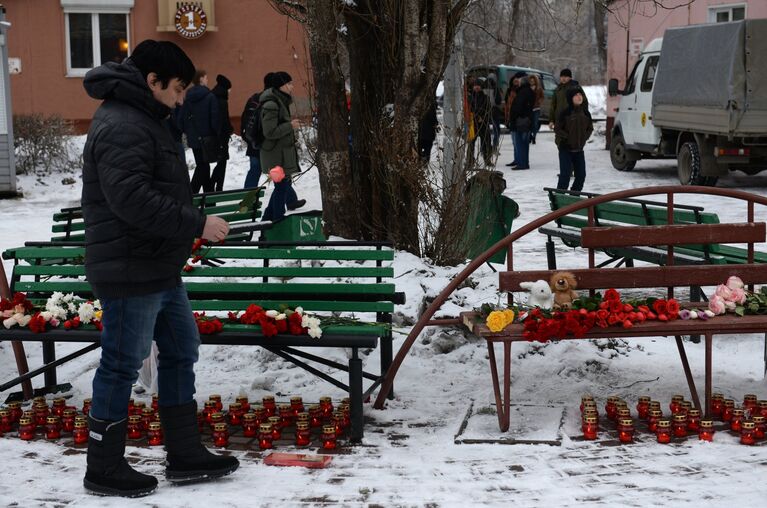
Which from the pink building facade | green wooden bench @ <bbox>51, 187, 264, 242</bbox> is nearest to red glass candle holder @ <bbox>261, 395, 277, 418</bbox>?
green wooden bench @ <bbox>51, 187, 264, 242</bbox>

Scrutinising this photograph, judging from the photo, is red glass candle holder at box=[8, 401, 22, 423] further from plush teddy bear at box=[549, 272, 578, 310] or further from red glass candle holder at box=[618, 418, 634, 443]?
red glass candle holder at box=[618, 418, 634, 443]

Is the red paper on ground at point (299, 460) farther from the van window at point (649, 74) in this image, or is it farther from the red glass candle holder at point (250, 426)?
the van window at point (649, 74)

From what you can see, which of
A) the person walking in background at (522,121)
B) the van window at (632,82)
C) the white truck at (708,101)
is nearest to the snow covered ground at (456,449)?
the white truck at (708,101)

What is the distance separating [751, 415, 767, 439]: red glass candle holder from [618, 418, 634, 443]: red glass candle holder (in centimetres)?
58

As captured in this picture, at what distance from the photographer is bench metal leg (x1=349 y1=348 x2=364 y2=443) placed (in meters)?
5.56

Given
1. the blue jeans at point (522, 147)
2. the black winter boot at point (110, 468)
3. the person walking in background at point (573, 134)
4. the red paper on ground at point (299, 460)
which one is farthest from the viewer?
the blue jeans at point (522, 147)

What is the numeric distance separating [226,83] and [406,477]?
34.5 ft

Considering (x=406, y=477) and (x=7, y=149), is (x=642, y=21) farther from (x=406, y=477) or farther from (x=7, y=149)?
(x=406, y=477)

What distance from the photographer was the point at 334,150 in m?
8.85

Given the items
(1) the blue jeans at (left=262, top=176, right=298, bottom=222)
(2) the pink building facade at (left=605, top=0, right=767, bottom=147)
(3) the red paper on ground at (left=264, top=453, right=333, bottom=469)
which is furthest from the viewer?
(2) the pink building facade at (left=605, top=0, right=767, bottom=147)

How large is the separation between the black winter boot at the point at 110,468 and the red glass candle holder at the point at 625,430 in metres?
2.19

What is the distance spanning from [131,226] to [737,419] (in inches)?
119

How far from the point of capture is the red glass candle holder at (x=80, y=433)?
18.4 feet

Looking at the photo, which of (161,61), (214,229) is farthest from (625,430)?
(161,61)
